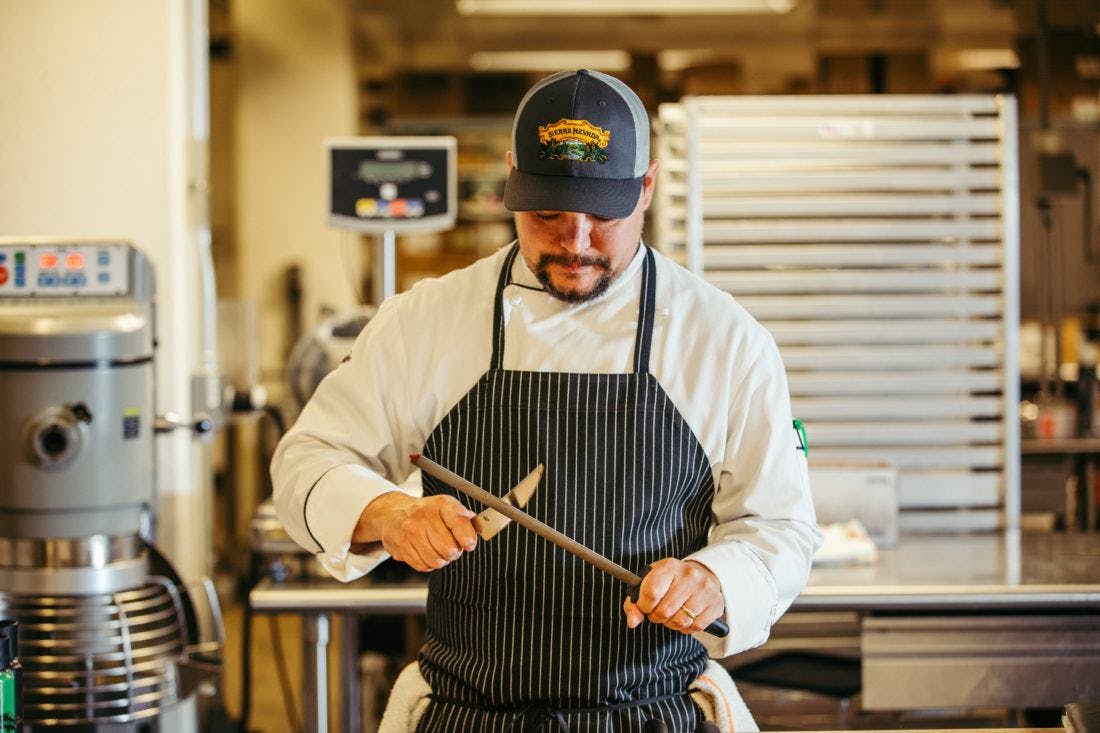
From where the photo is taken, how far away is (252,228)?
7242 mm

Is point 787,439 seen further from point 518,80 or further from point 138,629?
point 518,80

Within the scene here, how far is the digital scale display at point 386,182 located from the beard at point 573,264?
1644mm

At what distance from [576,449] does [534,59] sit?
6.39 metres

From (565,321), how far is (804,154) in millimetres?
1765

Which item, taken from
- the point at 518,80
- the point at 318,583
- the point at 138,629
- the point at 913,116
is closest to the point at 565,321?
the point at 318,583

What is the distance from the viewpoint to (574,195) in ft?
6.10

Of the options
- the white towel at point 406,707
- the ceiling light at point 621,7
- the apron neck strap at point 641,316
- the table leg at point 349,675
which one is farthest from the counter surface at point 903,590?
the ceiling light at point 621,7

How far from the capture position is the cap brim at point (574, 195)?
186cm

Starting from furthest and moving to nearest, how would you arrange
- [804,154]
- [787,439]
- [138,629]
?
[804,154] → [138,629] → [787,439]

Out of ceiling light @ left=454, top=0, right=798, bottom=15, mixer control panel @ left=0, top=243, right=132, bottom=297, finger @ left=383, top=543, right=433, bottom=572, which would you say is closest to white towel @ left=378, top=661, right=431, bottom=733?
finger @ left=383, top=543, right=433, bottom=572

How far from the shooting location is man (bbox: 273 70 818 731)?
188cm

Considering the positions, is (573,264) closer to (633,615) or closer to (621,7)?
(633,615)

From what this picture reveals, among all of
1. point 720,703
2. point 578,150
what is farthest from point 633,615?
point 578,150

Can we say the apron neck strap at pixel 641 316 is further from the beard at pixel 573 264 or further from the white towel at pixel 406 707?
the white towel at pixel 406 707
